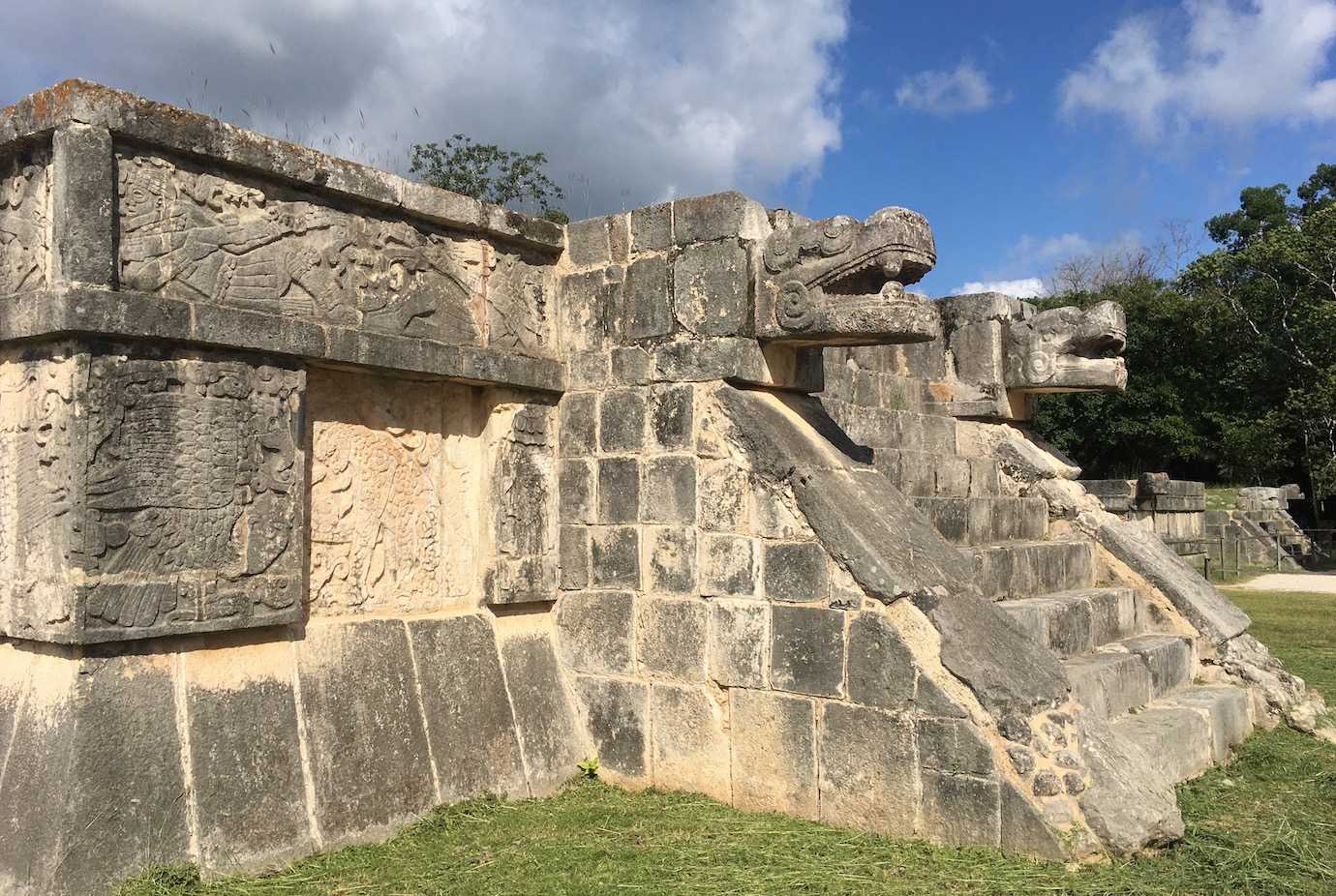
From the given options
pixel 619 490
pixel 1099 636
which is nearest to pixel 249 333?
pixel 619 490

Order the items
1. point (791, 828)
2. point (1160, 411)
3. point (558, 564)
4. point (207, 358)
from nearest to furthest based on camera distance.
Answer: point (207, 358), point (791, 828), point (558, 564), point (1160, 411)

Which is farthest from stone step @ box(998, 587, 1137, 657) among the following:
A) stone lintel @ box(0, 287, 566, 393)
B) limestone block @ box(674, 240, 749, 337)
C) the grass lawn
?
stone lintel @ box(0, 287, 566, 393)

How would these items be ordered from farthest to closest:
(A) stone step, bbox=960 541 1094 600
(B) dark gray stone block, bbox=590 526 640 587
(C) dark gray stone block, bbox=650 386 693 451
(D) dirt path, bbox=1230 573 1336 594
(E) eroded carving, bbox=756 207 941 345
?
1. (D) dirt path, bbox=1230 573 1336 594
2. (A) stone step, bbox=960 541 1094 600
3. (B) dark gray stone block, bbox=590 526 640 587
4. (C) dark gray stone block, bbox=650 386 693 451
5. (E) eroded carving, bbox=756 207 941 345

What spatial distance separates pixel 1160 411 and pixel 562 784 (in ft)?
94.0

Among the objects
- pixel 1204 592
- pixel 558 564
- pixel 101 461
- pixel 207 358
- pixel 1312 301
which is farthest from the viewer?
pixel 1312 301

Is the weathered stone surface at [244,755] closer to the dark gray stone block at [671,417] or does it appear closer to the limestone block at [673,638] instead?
the limestone block at [673,638]

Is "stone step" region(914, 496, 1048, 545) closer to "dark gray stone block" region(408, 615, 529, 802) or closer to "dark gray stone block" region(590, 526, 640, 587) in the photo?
"dark gray stone block" region(590, 526, 640, 587)

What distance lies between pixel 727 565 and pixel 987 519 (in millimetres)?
2358

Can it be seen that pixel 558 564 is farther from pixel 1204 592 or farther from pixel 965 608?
pixel 1204 592

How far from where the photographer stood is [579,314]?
5.61 meters

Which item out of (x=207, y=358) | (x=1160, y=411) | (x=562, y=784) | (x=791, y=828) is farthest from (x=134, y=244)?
(x=1160, y=411)

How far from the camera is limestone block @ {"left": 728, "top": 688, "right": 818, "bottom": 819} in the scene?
458cm

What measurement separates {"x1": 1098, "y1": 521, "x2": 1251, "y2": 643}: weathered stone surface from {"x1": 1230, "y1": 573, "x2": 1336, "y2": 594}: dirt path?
9.26 metres

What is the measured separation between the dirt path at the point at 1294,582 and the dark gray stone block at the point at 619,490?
13.3 m
